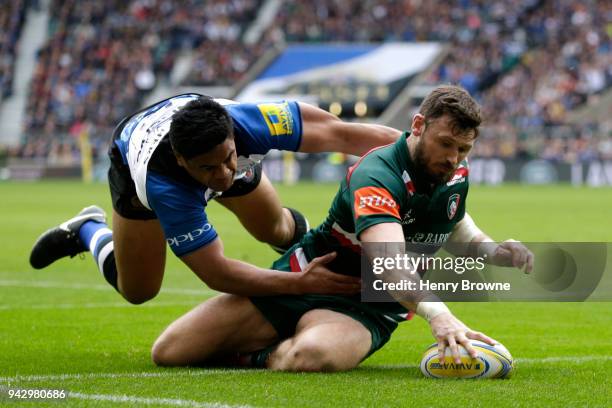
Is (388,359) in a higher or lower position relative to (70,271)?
higher

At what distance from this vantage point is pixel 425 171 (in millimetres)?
5441

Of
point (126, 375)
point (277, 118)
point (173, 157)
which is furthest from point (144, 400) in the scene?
point (277, 118)

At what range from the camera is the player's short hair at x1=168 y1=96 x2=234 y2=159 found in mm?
5383

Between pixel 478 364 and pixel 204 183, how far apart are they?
1.66m

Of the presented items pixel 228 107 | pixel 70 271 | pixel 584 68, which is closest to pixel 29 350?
pixel 228 107

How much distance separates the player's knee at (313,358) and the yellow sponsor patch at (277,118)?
50.4 inches

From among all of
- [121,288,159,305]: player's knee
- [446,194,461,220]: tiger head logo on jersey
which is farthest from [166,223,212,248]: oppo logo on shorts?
[121,288,159,305]: player's knee

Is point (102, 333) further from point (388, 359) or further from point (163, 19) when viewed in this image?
point (163, 19)

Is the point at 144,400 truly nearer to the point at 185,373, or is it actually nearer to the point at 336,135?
the point at 185,373

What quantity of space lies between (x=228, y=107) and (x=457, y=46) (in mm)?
34859

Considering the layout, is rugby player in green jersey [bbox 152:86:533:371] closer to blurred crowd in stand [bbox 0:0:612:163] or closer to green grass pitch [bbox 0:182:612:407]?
green grass pitch [bbox 0:182:612:407]

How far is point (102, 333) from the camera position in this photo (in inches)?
291

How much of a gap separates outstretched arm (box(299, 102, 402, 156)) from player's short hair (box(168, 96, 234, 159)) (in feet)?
3.15

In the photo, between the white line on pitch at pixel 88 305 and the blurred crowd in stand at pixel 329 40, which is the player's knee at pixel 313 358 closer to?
the white line on pitch at pixel 88 305
